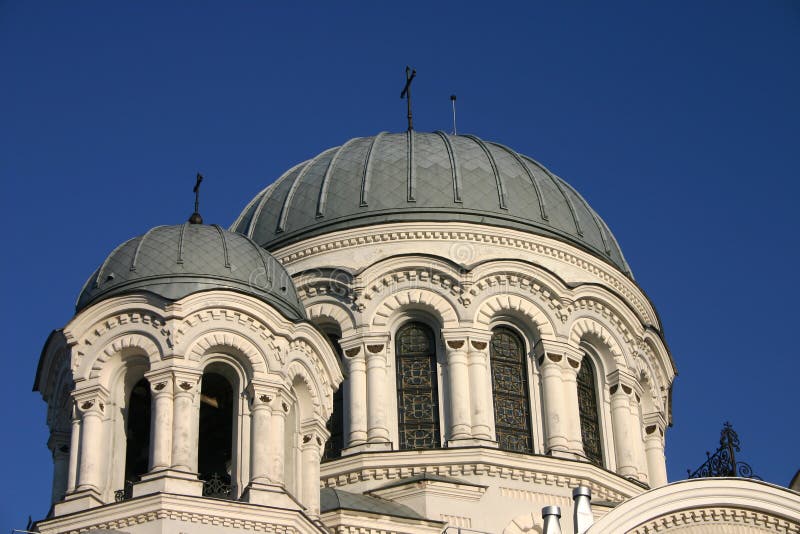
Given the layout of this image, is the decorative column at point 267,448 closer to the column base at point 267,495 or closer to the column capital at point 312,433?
the column base at point 267,495

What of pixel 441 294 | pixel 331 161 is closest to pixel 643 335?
pixel 441 294

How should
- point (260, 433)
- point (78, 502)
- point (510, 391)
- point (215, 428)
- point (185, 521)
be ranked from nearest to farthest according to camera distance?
point (185, 521) < point (78, 502) < point (260, 433) < point (215, 428) < point (510, 391)

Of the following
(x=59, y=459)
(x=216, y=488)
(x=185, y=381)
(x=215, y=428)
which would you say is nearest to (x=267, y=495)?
(x=216, y=488)

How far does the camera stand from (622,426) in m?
29.6

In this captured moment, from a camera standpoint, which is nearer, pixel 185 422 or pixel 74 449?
pixel 185 422

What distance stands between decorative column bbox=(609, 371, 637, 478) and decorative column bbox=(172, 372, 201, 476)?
8.18 meters

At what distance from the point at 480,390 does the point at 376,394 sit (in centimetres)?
158

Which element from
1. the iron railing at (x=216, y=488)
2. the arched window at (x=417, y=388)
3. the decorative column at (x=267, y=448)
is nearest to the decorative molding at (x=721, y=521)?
the decorative column at (x=267, y=448)

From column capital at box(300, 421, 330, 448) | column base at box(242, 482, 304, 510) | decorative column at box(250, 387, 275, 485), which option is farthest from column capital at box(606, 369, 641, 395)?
column base at box(242, 482, 304, 510)

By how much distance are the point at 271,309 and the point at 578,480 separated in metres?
6.04

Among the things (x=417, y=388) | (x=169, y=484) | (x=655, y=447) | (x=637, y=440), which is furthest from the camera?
(x=655, y=447)

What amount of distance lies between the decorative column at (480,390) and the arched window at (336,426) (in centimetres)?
204

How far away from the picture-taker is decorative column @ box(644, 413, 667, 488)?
30.7 metres

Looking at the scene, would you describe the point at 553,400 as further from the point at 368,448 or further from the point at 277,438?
the point at 277,438
